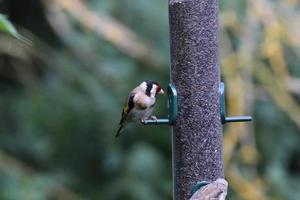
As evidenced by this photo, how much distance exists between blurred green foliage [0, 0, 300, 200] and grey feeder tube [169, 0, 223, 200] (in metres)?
2.00

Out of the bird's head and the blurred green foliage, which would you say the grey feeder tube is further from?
the blurred green foliage

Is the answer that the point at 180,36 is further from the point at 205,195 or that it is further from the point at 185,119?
the point at 205,195

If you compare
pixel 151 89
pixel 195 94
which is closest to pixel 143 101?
pixel 151 89

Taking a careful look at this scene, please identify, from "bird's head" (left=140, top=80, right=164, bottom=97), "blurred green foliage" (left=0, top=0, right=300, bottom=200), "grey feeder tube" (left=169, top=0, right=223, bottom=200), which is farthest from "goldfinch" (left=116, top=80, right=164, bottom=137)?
"blurred green foliage" (left=0, top=0, right=300, bottom=200)

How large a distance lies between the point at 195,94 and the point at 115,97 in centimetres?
323

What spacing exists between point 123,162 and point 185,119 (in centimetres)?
334

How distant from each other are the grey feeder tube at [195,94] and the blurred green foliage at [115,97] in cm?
200

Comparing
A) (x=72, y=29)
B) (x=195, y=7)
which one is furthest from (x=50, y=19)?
(x=195, y=7)

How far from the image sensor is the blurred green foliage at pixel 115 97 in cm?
852

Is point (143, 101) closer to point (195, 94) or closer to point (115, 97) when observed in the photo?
point (195, 94)

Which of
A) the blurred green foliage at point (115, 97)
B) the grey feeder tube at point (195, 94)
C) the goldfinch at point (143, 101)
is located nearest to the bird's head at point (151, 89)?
the goldfinch at point (143, 101)

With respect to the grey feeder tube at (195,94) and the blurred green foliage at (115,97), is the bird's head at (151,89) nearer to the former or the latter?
the grey feeder tube at (195,94)

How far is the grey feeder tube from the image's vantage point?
6.11 m

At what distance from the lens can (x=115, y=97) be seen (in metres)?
9.39
